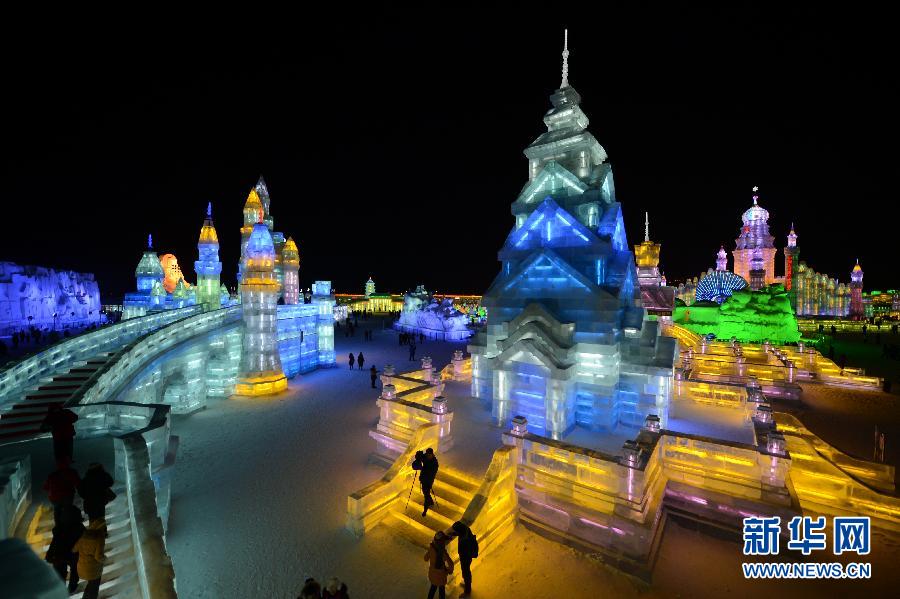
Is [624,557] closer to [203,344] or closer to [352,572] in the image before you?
[352,572]

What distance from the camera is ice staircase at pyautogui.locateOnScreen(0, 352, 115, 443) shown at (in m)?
9.14

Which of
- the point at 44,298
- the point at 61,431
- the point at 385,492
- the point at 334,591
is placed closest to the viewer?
the point at 334,591

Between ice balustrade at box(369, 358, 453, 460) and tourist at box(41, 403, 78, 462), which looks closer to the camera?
tourist at box(41, 403, 78, 462)

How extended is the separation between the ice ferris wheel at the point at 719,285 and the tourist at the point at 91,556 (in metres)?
54.8

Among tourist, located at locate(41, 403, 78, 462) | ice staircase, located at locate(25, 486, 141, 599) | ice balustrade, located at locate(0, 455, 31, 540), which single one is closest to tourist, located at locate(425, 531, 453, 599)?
ice staircase, located at locate(25, 486, 141, 599)

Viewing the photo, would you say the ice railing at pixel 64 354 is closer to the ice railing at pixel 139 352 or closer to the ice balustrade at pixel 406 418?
the ice railing at pixel 139 352

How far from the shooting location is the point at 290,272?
84.0ft

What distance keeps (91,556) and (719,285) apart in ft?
188

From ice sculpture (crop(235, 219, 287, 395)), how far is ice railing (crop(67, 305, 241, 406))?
1414mm

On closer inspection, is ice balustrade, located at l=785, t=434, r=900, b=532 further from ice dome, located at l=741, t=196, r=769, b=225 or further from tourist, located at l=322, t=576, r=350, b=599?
ice dome, located at l=741, t=196, r=769, b=225

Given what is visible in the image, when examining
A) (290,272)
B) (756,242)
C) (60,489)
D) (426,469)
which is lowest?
(426,469)

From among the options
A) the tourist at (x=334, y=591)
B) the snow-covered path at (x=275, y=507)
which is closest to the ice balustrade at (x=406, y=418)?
the snow-covered path at (x=275, y=507)

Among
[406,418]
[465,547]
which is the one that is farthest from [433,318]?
[465,547]

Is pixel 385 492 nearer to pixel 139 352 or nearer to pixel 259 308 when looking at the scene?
pixel 139 352
